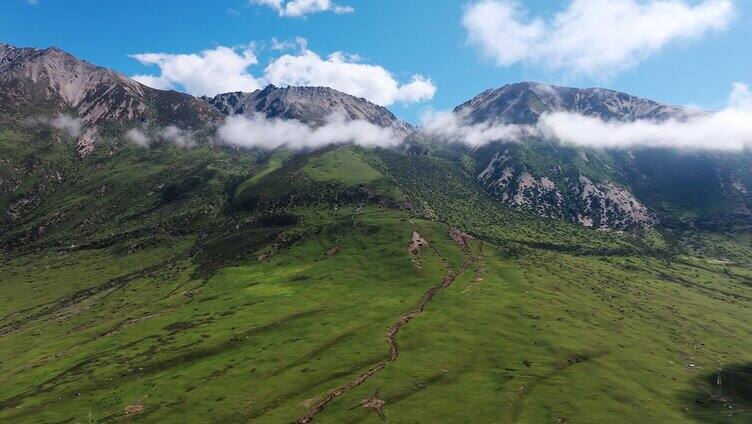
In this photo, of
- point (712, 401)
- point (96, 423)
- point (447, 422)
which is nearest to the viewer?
point (447, 422)

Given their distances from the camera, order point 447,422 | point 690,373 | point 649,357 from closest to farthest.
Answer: point 447,422 < point 690,373 < point 649,357

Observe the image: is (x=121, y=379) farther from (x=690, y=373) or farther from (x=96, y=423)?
(x=690, y=373)

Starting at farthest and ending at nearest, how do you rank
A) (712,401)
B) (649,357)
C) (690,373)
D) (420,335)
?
(420,335)
(649,357)
(690,373)
(712,401)

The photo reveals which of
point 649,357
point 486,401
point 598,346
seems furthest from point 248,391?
point 649,357

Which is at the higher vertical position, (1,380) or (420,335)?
(420,335)

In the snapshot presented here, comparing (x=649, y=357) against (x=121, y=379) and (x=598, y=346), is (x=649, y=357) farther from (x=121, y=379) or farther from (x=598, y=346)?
(x=121, y=379)

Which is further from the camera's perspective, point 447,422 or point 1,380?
point 1,380

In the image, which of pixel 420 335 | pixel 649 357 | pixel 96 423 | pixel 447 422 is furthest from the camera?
pixel 420 335

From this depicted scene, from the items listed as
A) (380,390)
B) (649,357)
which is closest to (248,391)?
(380,390)

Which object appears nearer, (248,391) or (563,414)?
(563,414)
